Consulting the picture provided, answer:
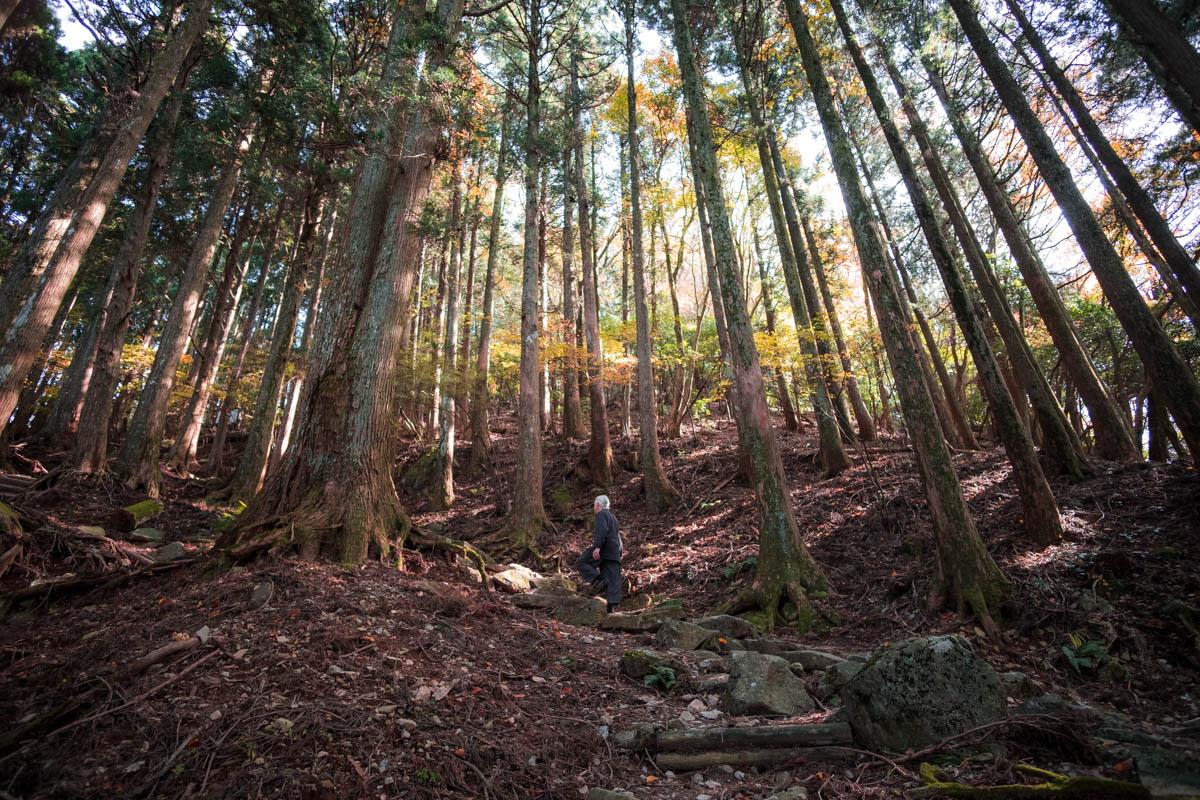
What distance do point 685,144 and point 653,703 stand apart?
19.9m

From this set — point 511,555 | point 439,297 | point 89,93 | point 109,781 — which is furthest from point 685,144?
point 109,781

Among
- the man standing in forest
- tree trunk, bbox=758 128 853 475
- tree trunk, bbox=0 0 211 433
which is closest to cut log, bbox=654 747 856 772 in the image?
the man standing in forest

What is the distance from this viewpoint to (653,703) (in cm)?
365

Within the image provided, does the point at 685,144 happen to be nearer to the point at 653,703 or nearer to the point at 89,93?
the point at 89,93

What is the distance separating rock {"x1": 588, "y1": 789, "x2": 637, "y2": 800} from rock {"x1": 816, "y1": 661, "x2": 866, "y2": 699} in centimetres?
193

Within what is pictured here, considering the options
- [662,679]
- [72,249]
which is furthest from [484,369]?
[662,679]

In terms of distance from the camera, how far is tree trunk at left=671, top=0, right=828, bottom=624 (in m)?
6.03

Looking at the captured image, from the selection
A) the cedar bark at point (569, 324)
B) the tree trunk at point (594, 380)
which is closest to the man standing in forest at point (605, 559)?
the tree trunk at point (594, 380)

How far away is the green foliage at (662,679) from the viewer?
12.9 feet

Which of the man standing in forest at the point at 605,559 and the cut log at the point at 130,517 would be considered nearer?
the man standing in forest at the point at 605,559

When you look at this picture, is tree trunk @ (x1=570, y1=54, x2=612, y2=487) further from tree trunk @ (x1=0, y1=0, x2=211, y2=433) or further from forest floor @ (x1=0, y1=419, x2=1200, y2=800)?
tree trunk @ (x1=0, y1=0, x2=211, y2=433)

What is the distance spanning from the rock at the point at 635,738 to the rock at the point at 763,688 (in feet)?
2.45

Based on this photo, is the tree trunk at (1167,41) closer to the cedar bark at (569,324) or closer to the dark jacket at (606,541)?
the dark jacket at (606,541)

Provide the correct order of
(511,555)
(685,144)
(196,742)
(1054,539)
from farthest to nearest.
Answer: (685,144), (511,555), (1054,539), (196,742)
